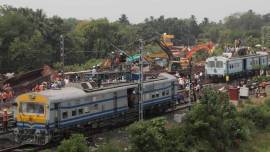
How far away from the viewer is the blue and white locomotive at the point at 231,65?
53.6m

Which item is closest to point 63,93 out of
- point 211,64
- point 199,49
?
point 211,64

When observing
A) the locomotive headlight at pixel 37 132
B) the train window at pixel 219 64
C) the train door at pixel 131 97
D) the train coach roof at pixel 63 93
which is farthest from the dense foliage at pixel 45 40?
the locomotive headlight at pixel 37 132

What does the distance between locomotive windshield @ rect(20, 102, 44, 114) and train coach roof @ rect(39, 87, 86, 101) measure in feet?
2.12

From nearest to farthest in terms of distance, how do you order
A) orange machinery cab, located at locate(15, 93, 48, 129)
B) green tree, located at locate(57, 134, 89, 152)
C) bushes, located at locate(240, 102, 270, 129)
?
green tree, located at locate(57, 134, 89, 152) < orange machinery cab, located at locate(15, 93, 48, 129) < bushes, located at locate(240, 102, 270, 129)

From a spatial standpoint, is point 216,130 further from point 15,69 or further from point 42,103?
point 15,69

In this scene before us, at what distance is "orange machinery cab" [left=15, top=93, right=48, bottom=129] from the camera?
2445cm

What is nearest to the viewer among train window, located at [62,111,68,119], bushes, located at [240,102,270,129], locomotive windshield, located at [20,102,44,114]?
locomotive windshield, located at [20,102,44,114]

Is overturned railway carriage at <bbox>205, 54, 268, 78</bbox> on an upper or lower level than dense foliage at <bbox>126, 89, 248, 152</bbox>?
upper

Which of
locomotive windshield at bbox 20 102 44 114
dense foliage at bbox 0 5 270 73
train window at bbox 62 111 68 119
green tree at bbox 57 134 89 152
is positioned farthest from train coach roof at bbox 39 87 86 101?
dense foliage at bbox 0 5 270 73

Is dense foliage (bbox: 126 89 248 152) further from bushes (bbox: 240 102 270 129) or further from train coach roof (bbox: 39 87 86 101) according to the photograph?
train coach roof (bbox: 39 87 86 101)

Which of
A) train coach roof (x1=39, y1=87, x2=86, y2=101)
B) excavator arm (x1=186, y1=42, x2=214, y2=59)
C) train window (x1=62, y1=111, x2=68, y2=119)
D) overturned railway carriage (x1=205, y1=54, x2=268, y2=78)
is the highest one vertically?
excavator arm (x1=186, y1=42, x2=214, y2=59)

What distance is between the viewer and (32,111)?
24922 millimetres

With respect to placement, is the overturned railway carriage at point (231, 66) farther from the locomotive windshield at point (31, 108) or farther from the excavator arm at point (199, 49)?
the locomotive windshield at point (31, 108)

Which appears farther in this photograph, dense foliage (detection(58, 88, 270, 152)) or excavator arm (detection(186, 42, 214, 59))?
excavator arm (detection(186, 42, 214, 59))
